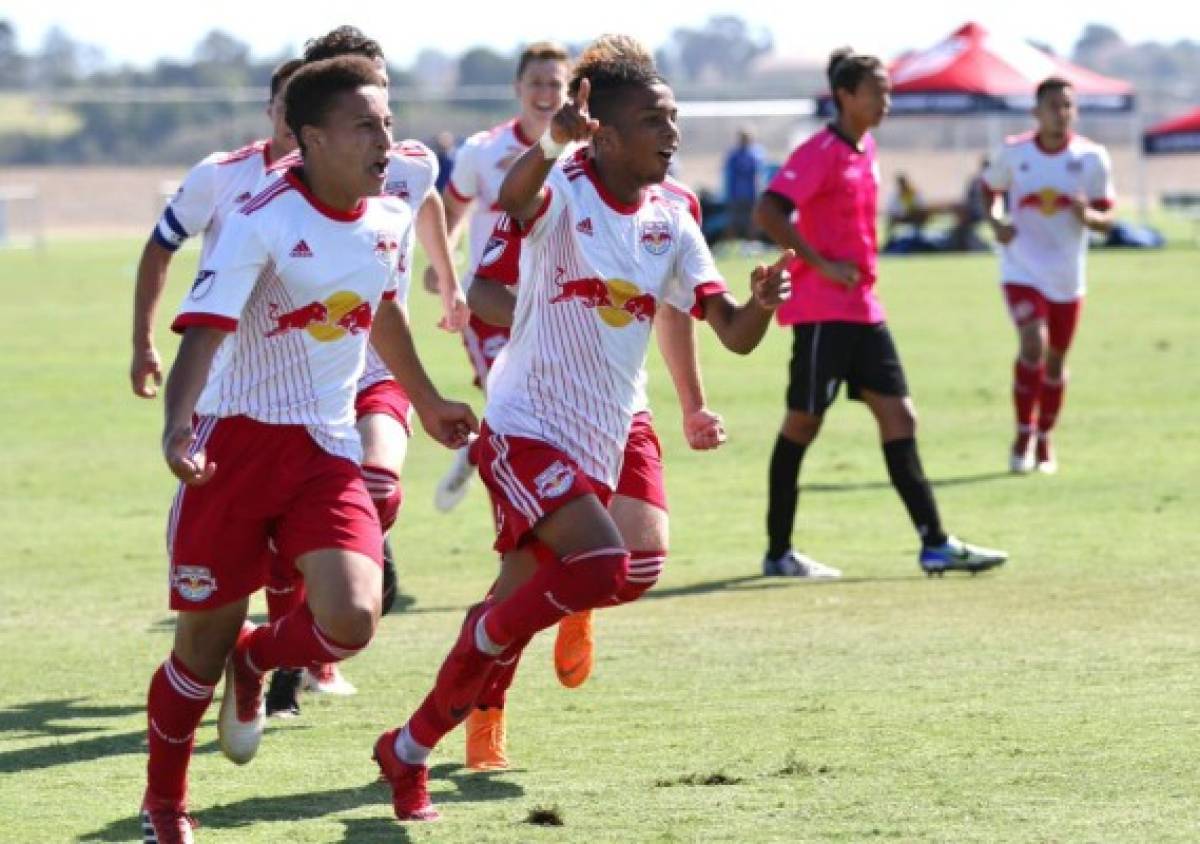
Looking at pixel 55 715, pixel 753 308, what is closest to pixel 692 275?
pixel 753 308

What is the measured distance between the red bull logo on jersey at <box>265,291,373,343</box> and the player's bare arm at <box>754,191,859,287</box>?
4705 millimetres

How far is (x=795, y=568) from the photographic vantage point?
11.4 m

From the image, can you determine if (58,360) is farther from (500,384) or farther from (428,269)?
(500,384)

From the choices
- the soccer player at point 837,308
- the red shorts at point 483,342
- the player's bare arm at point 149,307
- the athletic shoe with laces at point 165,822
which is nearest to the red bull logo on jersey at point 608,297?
the player's bare arm at point 149,307

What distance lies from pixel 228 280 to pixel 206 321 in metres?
0.13

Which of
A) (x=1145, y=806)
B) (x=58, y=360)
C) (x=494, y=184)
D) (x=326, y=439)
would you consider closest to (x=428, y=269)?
(x=494, y=184)

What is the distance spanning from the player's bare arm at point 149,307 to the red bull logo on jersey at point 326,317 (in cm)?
83

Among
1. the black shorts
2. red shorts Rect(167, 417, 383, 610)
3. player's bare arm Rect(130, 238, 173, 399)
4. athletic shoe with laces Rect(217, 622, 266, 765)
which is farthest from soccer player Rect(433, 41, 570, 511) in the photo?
red shorts Rect(167, 417, 383, 610)

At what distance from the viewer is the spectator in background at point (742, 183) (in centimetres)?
4034

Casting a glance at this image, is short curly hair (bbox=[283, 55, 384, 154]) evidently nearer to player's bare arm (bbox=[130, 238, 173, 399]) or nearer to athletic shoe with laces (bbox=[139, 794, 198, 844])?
player's bare arm (bbox=[130, 238, 173, 399])

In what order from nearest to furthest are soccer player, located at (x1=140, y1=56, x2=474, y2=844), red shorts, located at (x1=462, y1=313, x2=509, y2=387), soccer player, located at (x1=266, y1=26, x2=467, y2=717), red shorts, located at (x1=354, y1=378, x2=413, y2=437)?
soccer player, located at (x1=140, y1=56, x2=474, y2=844), soccer player, located at (x1=266, y1=26, x2=467, y2=717), red shorts, located at (x1=354, y1=378, x2=413, y2=437), red shorts, located at (x1=462, y1=313, x2=509, y2=387)

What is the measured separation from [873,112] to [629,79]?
434cm

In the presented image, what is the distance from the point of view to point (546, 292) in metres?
7.17

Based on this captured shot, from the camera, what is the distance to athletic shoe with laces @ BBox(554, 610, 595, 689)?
7.91m
